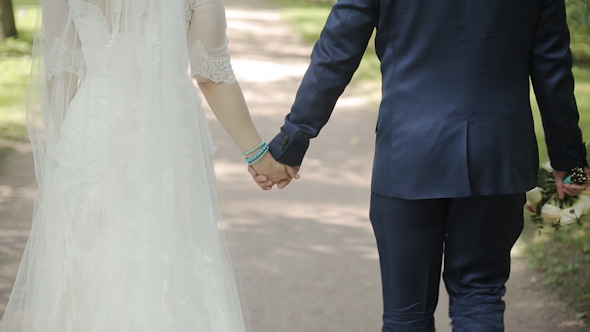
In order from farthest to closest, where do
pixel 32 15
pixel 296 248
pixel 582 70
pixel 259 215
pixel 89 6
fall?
pixel 32 15 → pixel 582 70 → pixel 259 215 → pixel 296 248 → pixel 89 6

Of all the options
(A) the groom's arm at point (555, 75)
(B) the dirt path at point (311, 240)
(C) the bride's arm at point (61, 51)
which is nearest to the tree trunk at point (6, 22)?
(B) the dirt path at point (311, 240)

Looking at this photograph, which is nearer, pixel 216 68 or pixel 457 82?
pixel 457 82


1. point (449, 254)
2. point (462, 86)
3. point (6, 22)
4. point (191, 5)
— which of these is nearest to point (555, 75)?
point (462, 86)

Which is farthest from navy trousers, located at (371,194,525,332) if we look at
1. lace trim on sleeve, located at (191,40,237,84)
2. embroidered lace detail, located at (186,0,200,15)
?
embroidered lace detail, located at (186,0,200,15)

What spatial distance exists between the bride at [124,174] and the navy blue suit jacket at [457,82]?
0.57 m

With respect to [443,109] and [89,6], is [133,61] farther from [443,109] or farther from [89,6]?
[443,109]

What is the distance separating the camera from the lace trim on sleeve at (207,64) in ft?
10.3

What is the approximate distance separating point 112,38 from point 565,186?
1770 mm

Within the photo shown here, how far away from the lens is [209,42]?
3.14 m

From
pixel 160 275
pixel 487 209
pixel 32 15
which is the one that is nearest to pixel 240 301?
pixel 160 275

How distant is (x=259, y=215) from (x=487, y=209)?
341 cm

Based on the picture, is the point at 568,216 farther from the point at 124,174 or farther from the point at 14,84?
the point at 14,84

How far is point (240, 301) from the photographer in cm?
325

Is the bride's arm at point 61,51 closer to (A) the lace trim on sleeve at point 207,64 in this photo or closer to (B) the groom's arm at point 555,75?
(A) the lace trim on sleeve at point 207,64
